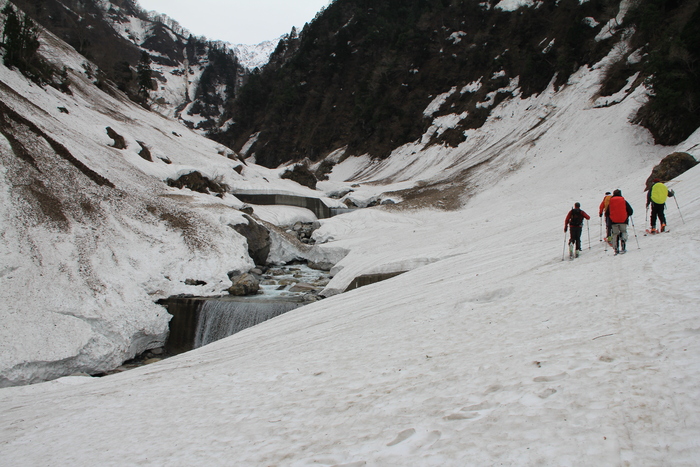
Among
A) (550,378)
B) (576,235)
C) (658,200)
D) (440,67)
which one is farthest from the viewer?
(440,67)

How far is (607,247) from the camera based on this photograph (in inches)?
392

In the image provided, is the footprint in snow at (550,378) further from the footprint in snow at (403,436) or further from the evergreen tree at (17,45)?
the evergreen tree at (17,45)

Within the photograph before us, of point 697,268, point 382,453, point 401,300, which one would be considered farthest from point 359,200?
point 382,453

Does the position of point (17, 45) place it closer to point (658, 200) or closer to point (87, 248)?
point (87, 248)

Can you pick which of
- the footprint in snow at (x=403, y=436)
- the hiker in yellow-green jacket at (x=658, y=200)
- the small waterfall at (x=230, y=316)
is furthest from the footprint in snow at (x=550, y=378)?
the small waterfall at (x=230, y=316)

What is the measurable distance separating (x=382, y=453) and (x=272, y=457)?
104cm

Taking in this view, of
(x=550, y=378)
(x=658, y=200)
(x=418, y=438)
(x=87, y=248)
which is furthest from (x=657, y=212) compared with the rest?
(x=87, y=248)

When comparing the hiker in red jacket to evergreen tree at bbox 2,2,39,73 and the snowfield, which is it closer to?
the snowfield

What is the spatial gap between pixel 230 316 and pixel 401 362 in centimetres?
1064

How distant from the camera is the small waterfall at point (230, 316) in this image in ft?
46.9

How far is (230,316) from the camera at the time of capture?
1447 cm

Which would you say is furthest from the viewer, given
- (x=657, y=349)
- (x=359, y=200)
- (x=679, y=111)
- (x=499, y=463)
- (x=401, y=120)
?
(x=401, y=120)

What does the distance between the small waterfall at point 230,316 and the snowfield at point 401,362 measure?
158 cm

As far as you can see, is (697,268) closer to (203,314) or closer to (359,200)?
(203,314)
